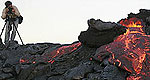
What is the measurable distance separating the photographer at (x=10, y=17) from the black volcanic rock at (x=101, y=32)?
6682 millimetres

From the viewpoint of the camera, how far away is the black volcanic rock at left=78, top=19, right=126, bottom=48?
1231 centimetres

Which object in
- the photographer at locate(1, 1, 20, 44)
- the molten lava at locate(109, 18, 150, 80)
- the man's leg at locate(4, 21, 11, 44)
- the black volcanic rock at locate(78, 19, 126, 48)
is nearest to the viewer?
the molten lava at locate(109, 18, 150, 80)

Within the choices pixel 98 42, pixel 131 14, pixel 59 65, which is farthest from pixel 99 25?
pixel 131 14

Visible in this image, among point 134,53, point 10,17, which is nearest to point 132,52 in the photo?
point 134,53

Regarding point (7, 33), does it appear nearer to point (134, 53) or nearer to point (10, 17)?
point (10, 17)

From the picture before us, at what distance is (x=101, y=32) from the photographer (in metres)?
12.4

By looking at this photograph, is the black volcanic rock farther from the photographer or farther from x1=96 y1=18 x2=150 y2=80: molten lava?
the photographer

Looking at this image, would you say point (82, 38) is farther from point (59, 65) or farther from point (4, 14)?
point (4, 14)

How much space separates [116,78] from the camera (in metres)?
9.51

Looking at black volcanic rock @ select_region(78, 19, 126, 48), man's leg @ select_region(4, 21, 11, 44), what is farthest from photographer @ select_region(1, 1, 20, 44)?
black volcanic rock @ select_region(78, 19, 126, 48)

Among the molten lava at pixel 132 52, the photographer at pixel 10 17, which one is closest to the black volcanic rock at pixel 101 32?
the molten lava at pixel 132 52

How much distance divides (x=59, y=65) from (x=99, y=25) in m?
3.24

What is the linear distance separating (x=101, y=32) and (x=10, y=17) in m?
7.65

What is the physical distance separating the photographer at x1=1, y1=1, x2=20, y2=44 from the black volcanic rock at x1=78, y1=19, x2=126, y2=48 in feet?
21.9
